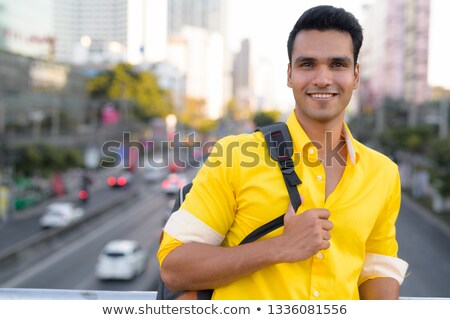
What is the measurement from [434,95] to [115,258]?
4616 centimetres

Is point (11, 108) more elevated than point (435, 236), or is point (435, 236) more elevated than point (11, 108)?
point (11, 108)

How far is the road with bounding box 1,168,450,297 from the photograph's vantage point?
16797mm

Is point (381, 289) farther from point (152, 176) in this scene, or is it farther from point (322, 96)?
point (152, 176)

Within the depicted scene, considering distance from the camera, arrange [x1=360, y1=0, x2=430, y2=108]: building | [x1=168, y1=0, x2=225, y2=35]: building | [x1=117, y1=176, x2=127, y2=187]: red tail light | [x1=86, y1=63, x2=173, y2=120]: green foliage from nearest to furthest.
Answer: [x1=117, y1=176, x2=127, y2=187]: red tail light, [x1=360, y1=0, x2=430, y2=108]: building, [x1=86, y1=63, x2=173, y2=120]: green foliage, [x1=168, y1=0, x2=225, y2=35]: building

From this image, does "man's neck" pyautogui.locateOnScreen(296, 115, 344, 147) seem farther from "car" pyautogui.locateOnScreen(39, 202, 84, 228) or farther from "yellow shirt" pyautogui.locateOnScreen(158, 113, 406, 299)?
"car" pyautogui.locateOnScreen(39, 202, 84, 228)

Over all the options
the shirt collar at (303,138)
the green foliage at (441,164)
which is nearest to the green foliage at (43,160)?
the green foliage at (441,164)

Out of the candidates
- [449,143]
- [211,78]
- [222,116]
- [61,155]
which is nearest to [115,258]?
[449,143]

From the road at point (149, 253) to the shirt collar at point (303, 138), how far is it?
13.1m

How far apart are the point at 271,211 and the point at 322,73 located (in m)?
0.44

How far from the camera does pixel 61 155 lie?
31078 mm

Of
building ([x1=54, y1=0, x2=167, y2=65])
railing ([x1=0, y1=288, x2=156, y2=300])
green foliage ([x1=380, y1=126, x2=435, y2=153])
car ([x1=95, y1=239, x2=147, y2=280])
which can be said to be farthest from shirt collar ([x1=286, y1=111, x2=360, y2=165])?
building ([x1=54, y1=0, x2=167, y2=65])

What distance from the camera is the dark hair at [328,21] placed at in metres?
1.81

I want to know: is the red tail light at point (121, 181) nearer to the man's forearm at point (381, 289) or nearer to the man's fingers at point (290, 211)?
the man's forearm at point (381, 289)
